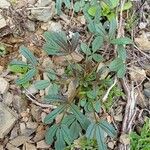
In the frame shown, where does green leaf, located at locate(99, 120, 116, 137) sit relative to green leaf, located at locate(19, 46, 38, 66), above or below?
below

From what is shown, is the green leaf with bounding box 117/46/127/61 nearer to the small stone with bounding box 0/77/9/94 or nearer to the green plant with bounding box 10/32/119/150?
the green plant with bounding box 10/32/119/150

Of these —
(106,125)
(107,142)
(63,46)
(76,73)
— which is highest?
(63,46)

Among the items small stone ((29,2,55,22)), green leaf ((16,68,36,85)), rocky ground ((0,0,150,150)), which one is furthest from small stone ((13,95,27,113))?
small stone ((29,2,55,22))

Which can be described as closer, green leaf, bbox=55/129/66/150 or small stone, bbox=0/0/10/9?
green leaf, bbox=55/129/66/150

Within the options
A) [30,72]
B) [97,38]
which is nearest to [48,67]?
[30,72]

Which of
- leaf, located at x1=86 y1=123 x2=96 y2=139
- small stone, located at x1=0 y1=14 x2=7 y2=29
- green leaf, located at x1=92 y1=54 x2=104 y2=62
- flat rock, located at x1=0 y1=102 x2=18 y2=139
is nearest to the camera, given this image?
leaf, located at x1=86 y1=123 x2=96 y2=139

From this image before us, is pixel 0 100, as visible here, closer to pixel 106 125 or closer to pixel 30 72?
pixel 30 72
